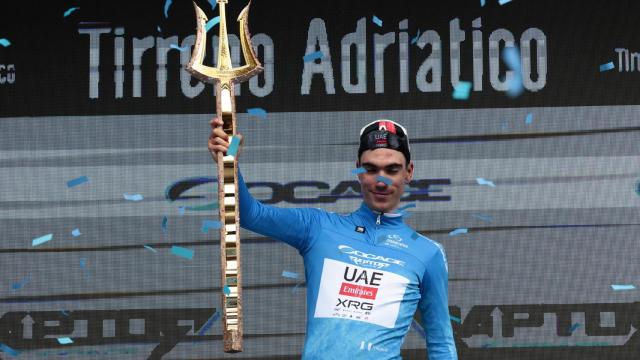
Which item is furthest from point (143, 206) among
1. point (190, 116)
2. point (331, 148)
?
point (331, 148)

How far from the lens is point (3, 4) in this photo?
15.4 ft

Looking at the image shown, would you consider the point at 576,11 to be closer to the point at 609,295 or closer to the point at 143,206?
the point at 609,295

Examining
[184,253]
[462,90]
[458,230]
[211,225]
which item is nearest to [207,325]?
[184,253]

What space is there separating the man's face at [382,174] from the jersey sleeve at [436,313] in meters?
0.21

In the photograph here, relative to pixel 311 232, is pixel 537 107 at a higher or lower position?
higher

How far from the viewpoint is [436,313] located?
2385mm

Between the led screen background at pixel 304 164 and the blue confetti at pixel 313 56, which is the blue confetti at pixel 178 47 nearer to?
the led screen background at pixel 304 164

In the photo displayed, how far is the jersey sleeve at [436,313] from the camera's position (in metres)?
2.37

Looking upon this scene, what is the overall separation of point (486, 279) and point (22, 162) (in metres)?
2.57

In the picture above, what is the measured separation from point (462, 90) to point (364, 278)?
2471mm

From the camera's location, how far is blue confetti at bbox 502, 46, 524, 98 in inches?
182

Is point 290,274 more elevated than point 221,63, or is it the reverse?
point 221,63

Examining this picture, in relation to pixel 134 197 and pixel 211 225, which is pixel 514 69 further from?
pixel 211 225

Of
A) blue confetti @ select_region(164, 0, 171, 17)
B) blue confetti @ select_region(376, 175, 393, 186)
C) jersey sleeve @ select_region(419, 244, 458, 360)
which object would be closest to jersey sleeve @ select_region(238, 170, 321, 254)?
blue confetti @ select_region(376, 175, 393, 186)
